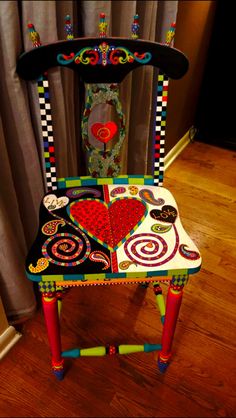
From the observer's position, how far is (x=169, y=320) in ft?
4.21

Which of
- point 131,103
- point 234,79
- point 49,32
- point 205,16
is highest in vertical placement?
point 49,32

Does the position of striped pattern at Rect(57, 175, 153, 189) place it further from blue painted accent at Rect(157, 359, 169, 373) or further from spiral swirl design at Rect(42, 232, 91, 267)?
→ blue painted accent at Rect(157, 359, 169, 373)

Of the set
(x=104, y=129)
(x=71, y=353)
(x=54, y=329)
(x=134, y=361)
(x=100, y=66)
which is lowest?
(x=134, y=361)

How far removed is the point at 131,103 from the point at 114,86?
421 mm

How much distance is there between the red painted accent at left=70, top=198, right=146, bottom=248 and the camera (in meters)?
1.21

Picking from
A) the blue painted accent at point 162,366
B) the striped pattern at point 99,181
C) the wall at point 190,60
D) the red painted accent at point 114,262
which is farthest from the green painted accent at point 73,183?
the wall at point 190,60

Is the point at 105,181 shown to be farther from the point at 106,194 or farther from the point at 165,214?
the point at 165,214

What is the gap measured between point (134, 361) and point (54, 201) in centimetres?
75

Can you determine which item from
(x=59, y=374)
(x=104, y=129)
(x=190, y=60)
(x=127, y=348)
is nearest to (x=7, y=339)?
(x=59, y=374)

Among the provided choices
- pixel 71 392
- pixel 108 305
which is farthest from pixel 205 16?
pixel 71 392

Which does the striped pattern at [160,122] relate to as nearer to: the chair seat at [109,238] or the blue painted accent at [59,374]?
the chair seat at [109,238]

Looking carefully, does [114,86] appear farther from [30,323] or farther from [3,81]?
[30,323]

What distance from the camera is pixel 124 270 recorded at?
1103 mm

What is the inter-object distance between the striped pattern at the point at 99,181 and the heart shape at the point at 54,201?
62 millimetres
